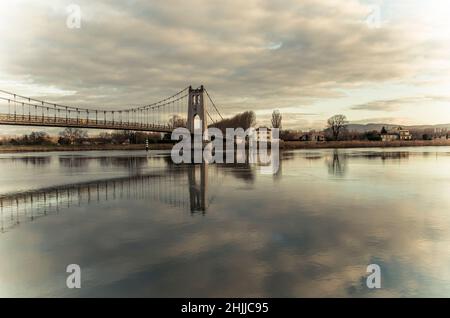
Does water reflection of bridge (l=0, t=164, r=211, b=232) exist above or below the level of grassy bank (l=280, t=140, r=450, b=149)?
below

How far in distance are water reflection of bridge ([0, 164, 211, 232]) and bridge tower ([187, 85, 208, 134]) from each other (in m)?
45.2

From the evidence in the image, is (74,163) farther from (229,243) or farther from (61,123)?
(229,243)

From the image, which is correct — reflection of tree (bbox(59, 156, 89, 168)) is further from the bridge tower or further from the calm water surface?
the bridge tower

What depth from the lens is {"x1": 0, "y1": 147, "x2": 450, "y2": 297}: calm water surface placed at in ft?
15.9

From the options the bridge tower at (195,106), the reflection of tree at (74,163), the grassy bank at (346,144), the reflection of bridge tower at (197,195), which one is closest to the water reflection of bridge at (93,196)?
the reflection of bridge tower at (197,195)

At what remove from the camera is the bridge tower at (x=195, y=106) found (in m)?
62.1

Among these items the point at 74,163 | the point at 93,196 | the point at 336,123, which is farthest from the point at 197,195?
the point at 336,123

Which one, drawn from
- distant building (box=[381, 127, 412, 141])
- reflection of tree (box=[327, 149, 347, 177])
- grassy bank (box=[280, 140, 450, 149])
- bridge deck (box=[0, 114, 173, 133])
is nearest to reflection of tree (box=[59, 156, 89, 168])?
bridge deck (box=[0, 114, 173, 133])

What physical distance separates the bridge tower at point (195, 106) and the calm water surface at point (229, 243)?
163 feet

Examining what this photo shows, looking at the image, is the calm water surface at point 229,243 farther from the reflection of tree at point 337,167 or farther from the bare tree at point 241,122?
the bare tree at point 241,122

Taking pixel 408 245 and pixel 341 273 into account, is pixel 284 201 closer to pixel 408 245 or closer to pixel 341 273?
pixel 408 245

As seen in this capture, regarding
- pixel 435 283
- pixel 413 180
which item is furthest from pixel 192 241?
pixel 413 180

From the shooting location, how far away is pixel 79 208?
10.9 meters
